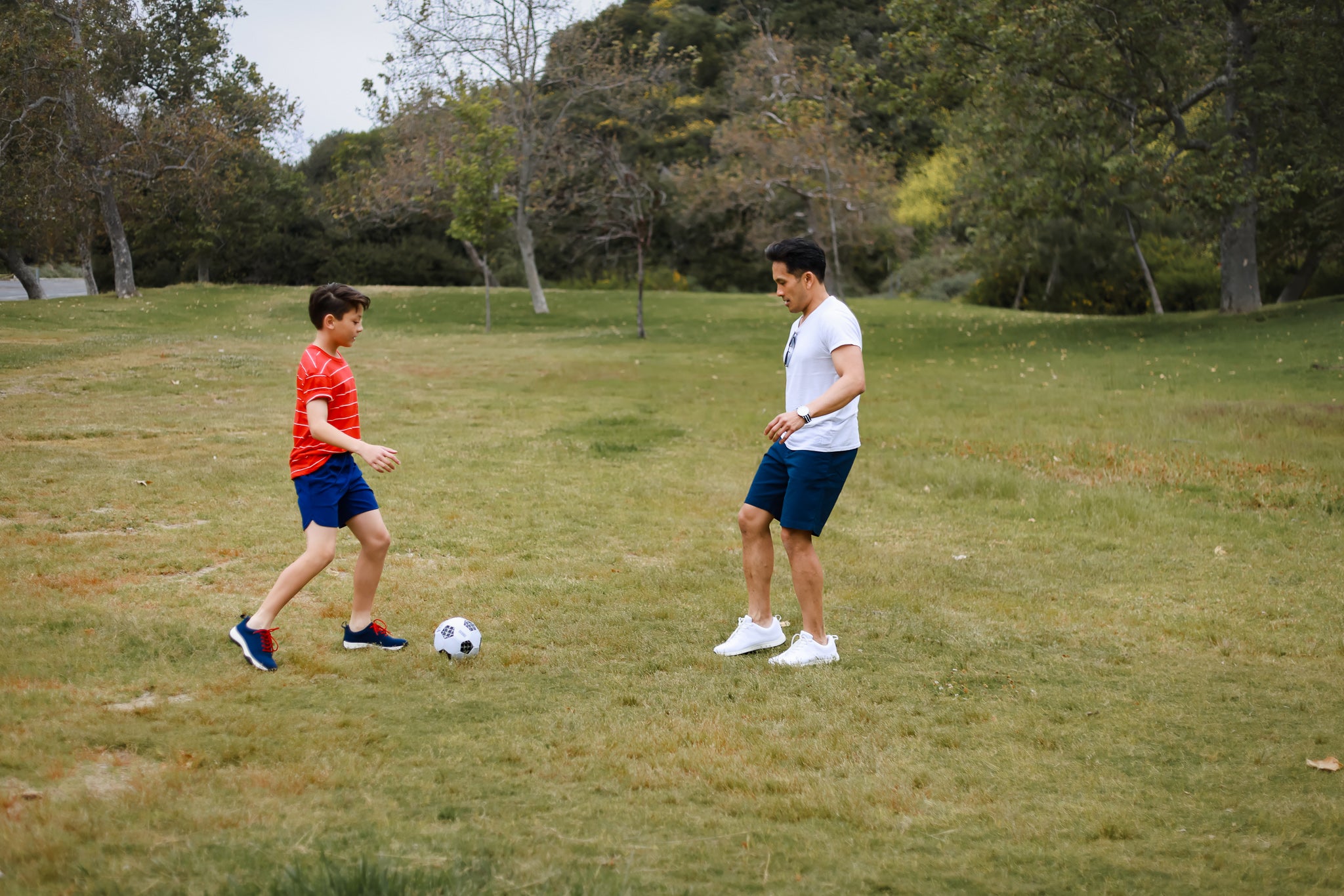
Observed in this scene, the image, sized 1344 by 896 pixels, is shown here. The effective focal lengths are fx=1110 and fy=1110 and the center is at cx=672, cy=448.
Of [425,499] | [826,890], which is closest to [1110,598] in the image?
[826,890]

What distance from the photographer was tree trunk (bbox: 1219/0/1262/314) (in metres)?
22.8

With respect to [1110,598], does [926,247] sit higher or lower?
higher

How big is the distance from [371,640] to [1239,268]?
25514 mm

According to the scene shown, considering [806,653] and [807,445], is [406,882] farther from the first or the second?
[807,445]

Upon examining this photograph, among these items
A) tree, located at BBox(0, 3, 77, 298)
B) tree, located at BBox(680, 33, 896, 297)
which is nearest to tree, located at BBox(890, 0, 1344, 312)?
tree, located at BBox(680, 33, 896, 297)

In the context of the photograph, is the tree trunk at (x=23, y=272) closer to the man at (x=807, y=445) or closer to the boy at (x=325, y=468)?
the boy at (x=325, y=468)

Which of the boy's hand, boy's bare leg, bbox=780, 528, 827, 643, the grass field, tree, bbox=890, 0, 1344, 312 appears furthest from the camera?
tree, bbox=890, 0, 1344, 312

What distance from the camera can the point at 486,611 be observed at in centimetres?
606

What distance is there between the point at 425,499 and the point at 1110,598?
5.23 metres

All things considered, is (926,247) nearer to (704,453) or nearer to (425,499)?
(704,453)

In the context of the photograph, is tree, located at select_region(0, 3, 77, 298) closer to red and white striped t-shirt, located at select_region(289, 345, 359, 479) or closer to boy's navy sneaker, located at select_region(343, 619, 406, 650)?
red and white striped t-shirt, located at select_region(289, 345, 359, 479)

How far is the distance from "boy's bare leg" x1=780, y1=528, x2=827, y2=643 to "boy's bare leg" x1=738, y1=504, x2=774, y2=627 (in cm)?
13

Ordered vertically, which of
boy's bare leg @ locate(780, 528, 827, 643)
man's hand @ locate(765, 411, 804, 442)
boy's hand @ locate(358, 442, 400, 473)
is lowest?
boy's bare leg @ locate(780, 528, 827, 643)

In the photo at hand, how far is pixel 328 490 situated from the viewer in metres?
5.04
